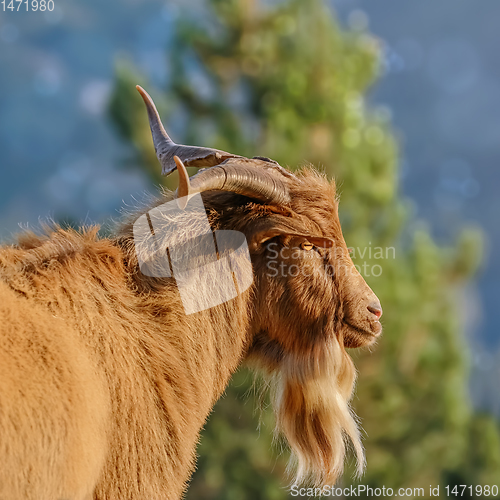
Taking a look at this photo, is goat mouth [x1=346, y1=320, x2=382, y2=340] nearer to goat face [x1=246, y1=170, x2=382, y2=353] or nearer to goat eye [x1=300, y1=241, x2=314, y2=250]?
goat face [x1=246, y1=170, x2=382, y2=353]

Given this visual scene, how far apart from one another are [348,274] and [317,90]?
992cm

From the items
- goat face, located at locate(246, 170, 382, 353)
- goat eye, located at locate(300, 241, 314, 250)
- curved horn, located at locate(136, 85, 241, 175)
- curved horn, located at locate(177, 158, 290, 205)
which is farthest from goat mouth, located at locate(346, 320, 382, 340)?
curved horn, located at locate(136, 85, 241, 175)

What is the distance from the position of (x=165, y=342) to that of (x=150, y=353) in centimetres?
12

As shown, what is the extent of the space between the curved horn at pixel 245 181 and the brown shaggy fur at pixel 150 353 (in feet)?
0.36

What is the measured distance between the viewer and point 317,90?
12.7m

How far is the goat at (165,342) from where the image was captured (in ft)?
8.32

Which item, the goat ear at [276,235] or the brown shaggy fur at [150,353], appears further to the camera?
the goat ear at [276,235]

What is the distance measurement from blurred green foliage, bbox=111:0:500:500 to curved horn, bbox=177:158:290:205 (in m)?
7.90

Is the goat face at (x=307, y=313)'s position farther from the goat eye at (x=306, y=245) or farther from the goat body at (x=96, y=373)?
the goat body at (x=96, y=373)

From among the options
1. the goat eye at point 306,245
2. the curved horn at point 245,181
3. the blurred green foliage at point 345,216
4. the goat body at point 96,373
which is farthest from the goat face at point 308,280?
the blurred green foliage at point 345,216

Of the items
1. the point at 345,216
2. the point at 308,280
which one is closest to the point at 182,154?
the point at 308,280

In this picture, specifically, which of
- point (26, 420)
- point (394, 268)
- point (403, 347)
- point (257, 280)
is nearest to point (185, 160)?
point (257, 280)

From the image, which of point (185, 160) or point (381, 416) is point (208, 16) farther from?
point (185, 160)

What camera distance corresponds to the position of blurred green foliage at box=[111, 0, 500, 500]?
1186 cm
